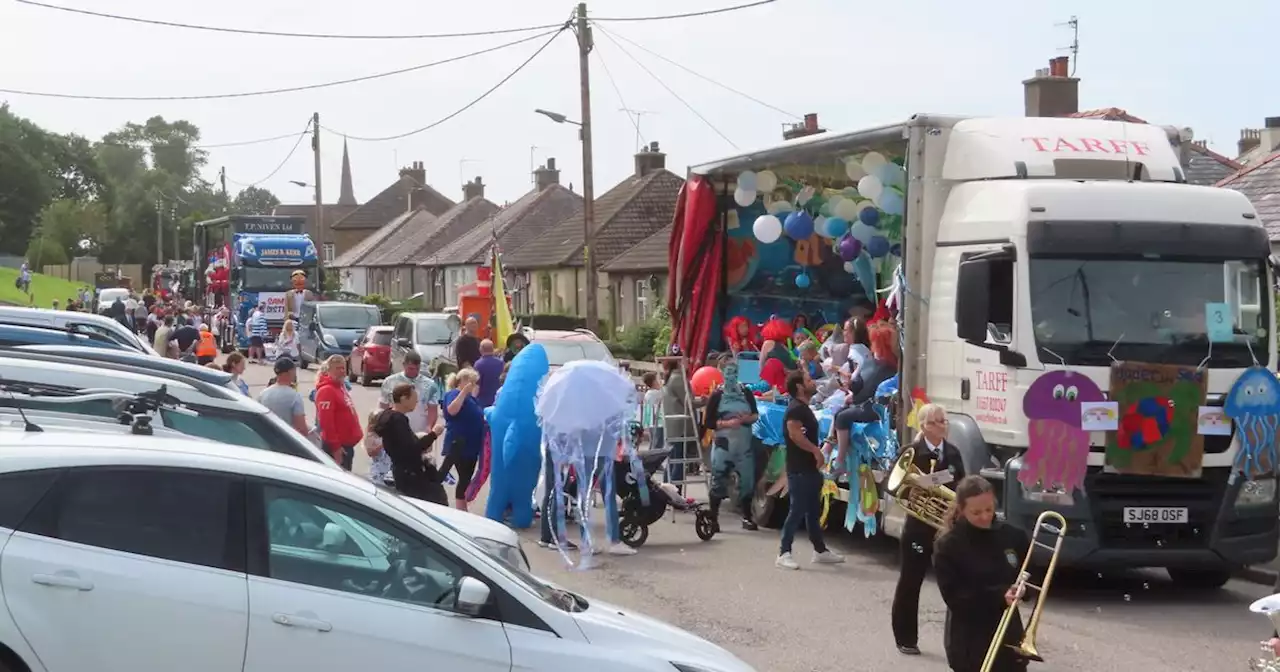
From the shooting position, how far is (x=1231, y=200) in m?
11.5

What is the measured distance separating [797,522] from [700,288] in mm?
4837

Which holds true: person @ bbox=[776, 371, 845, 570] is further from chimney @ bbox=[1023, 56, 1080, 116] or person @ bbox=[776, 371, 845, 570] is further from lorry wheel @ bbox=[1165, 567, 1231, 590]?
chimney @ bbox=[1023, 56, 1080, 116]

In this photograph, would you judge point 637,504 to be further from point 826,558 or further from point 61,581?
point 61,581

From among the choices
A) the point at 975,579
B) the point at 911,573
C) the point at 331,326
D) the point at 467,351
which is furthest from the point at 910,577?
the point at 331,326

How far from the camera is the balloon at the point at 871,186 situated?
1383 centimetres

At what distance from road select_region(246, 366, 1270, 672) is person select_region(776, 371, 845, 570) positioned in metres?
0.27

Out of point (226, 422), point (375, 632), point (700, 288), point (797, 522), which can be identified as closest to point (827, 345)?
point (700, 288)

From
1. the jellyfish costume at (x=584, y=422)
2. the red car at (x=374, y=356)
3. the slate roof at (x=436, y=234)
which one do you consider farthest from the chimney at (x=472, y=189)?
the jellyfish costume at (x=584, y=422)

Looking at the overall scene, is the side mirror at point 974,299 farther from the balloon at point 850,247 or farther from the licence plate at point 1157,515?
the balloon at point 850,247

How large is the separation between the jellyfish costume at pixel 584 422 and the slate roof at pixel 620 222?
129ft

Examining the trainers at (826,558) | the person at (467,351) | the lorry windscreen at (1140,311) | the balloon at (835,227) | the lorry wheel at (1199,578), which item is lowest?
the lorry wheel at (1199,578)

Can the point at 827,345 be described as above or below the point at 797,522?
above

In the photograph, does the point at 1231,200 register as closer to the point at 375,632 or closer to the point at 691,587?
the point at 691,587

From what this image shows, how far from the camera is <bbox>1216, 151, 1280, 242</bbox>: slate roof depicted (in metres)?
21.5
